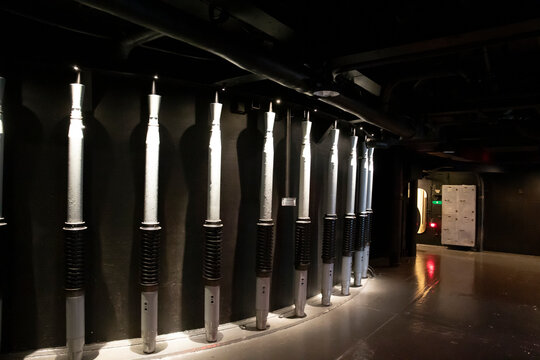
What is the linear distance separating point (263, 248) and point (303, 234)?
55 centimetres

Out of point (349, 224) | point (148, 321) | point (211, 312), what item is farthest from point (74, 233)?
point (349, 224)

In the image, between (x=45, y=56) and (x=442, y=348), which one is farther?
(x=442, y=348)

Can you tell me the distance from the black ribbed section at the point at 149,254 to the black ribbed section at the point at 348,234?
2.56 m

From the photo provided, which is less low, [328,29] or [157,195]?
[328,29]

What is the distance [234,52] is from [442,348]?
287 cm

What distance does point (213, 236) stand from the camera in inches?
115

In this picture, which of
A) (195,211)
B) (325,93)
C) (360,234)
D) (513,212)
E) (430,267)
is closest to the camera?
(325,93)

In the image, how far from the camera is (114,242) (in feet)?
9.20

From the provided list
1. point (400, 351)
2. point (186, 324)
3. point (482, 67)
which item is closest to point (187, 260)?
point (186, 324)

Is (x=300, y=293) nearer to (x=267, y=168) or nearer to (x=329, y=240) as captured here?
(x=329, y=240)

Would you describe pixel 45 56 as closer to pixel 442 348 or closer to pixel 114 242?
pixel 114 242

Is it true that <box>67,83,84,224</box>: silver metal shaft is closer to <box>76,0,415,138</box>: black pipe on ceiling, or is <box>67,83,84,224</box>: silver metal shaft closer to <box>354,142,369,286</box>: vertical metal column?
<box>76,0,415,138</box>: black pipe on ceiling

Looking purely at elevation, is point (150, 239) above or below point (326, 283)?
above

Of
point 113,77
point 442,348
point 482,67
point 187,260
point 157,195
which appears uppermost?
point 482,67
